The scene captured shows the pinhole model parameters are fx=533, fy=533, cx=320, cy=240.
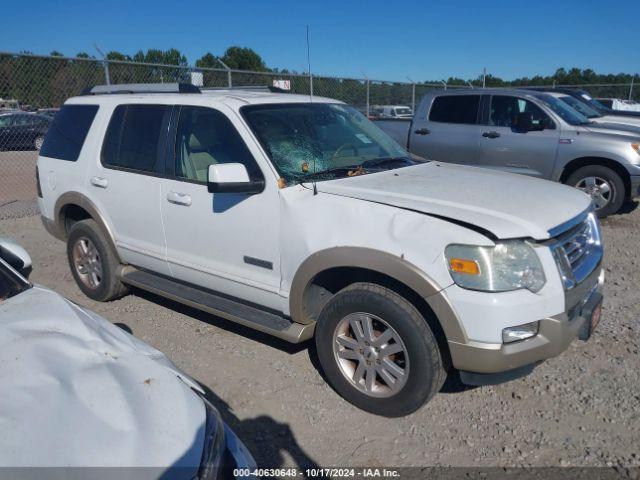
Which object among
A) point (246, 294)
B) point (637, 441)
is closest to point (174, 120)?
point (246, 294)

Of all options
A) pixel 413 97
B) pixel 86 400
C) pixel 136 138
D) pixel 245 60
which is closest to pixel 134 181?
pixel 136 138

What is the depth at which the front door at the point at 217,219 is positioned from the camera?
355cm

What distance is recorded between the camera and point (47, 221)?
5410mm

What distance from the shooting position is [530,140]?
8078 mm

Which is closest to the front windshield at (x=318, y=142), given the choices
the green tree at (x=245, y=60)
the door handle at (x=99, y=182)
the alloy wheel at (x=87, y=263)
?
the door handle at (x=99, y=182)

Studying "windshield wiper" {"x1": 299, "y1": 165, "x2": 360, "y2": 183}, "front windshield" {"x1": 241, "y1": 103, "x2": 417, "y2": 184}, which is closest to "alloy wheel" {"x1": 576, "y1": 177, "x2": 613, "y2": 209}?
"front windshield" {"x1": 241, "y1": 103, "x2": 417, "y2": 184}

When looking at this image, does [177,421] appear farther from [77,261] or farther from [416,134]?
[416,134]

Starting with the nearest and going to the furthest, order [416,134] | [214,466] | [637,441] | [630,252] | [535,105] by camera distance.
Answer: [214,466], [637,441], [630,252], [535,105], [416,134]

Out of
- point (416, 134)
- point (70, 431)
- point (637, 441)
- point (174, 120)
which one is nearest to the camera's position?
point (70, 431)

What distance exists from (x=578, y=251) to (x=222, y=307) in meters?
2.38

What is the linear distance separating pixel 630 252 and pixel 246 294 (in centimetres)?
497

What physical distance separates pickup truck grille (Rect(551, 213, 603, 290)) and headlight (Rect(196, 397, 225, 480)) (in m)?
1.94

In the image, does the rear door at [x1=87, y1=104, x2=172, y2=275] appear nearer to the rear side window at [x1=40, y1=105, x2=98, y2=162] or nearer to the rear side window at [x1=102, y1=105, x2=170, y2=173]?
the rear side window at [x1=102, y1=105, x2=170, y2=173]

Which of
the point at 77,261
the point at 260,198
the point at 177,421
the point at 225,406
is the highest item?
the point at 260,198
